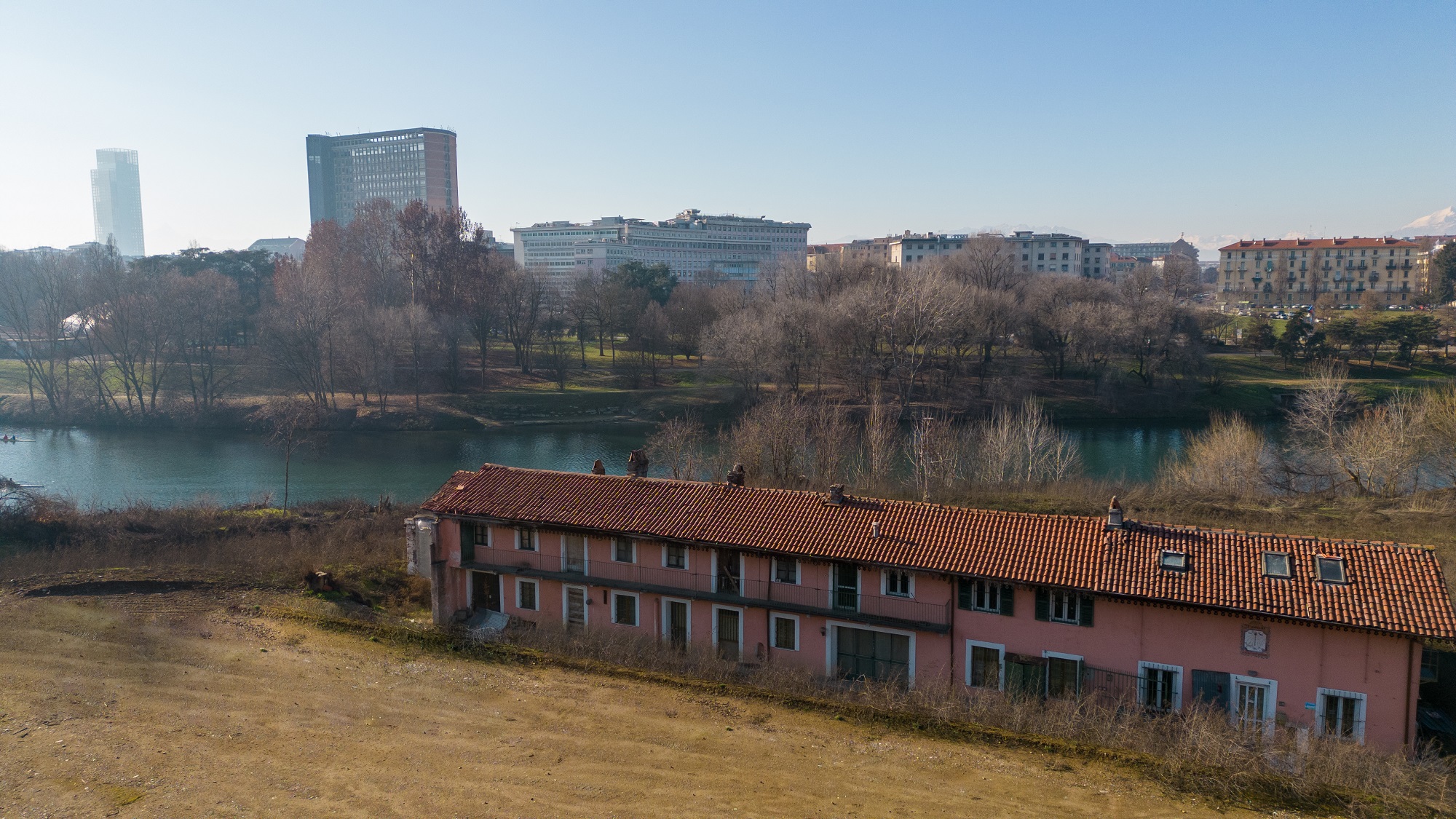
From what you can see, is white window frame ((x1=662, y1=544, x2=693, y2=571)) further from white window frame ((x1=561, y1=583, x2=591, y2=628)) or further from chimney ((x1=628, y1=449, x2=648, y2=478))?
chimney ((x1=628, y1=449, x2=648, y2=478))

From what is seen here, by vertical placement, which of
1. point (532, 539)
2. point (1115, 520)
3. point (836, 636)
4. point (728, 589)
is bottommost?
point (836, 636)

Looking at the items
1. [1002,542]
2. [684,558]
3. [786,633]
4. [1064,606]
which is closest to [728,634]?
[786,633]

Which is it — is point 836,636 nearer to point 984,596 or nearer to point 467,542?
point 984,596

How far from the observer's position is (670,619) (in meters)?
17.8

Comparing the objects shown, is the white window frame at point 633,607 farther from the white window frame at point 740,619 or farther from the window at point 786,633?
the window at point 786,633

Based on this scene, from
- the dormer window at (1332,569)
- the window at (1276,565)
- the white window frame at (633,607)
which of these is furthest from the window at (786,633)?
the dormer window at (1332,569)

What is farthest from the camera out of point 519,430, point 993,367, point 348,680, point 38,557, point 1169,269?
point 1169,269

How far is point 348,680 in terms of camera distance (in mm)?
15070

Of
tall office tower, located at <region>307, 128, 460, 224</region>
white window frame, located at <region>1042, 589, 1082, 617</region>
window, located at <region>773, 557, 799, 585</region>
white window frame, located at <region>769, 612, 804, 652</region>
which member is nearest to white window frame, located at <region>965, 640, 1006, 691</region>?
white window frame, located at <region>1042, 589, 1082, 617</region>

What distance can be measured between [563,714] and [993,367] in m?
47.3

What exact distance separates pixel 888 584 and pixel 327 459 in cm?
3309

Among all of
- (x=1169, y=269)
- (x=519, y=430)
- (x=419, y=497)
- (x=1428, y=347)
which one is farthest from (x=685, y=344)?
(x=1428, y=347)

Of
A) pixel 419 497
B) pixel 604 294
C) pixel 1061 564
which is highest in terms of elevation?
pixel 604 294

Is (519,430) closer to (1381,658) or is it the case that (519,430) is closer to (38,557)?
(38,557)
